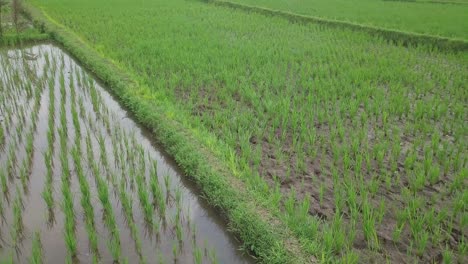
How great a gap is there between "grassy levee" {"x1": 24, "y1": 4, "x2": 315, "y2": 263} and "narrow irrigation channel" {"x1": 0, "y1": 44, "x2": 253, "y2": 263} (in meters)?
0.11

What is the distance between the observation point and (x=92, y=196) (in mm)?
3150

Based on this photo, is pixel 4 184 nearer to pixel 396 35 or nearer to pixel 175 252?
pixel 175 252

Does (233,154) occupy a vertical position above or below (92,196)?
above

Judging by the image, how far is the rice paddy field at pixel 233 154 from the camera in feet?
8.53

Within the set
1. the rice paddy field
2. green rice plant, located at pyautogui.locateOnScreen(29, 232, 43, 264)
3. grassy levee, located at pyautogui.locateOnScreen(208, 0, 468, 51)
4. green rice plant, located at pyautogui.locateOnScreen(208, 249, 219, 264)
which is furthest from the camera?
grassy levee, located at pyautogui.locateOnScreen(208, 0, 468, 51)

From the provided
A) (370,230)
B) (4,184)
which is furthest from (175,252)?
(4,184)

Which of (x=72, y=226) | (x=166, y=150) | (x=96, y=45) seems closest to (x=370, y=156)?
(x=166, y=150)

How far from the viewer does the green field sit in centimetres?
891

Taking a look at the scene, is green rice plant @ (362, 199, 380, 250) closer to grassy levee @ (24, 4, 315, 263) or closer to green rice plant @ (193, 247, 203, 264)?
grassy levee @ (24, 4, 315, 263)

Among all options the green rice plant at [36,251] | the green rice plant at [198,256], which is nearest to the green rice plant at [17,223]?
the green rice plant at [36,251]

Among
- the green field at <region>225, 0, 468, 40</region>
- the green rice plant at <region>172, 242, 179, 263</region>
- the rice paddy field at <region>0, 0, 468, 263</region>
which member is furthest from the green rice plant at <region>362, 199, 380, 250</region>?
the green field at <region>225, 0, 468, 40</region>

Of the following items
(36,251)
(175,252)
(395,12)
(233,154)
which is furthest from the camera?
(395,12)

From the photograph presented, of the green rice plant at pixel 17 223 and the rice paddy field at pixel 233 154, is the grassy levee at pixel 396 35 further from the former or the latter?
the green rice plant at pixel 17 223

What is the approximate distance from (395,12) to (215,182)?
10441mm
